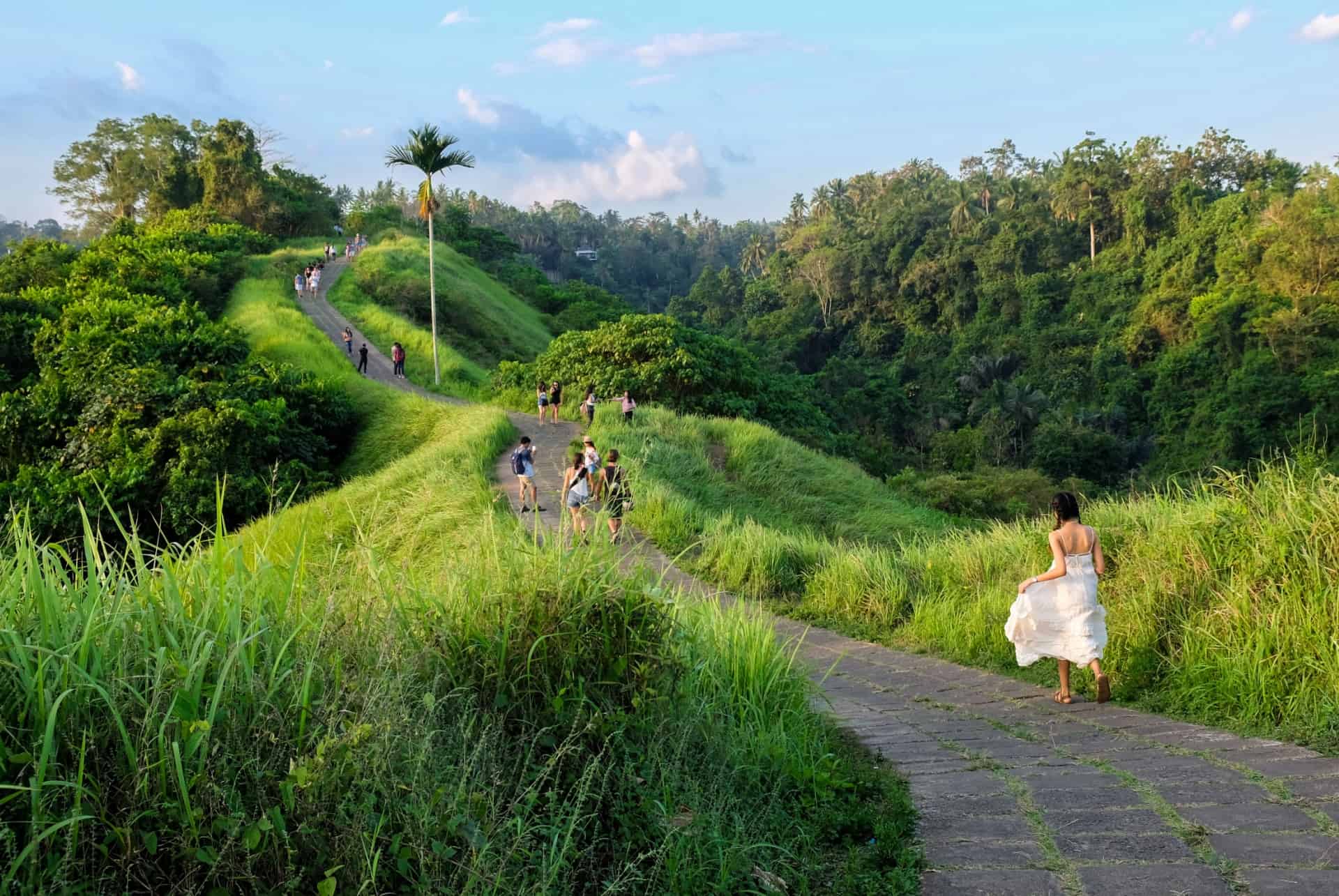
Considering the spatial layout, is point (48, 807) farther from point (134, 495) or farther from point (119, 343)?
point (119, 343)

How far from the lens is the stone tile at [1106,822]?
341 centimetres

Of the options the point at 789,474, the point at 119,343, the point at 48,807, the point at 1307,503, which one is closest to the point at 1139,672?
the point at 1307,503

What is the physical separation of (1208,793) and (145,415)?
1919cm

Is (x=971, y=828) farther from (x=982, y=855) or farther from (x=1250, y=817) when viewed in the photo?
(x=1250, y=817)

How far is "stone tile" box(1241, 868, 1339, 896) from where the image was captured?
289cm

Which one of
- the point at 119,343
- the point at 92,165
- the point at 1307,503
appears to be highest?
the point at 92,165

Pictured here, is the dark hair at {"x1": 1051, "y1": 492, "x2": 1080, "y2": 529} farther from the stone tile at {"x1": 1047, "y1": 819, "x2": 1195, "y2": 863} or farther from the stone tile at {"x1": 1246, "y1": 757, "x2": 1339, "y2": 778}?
the stone tile at {"x1": 1047, "y1": 819, "x2": 1195, "y2": 863}

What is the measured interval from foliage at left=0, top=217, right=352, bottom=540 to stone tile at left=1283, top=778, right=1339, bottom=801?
13119 millimetres

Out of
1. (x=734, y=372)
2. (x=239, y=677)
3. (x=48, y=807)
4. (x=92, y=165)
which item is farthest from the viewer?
(x=92, y=165)

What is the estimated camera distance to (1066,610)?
5.56 meters

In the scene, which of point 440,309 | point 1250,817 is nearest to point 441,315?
point 440,309

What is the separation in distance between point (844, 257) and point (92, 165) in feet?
143

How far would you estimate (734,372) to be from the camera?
933 inches

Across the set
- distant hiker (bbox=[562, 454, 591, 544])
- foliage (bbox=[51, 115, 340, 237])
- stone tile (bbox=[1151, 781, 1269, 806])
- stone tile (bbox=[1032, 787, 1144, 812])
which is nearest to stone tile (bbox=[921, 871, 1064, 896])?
stone tile (bbox=[1032, 787, 1144, 812])
